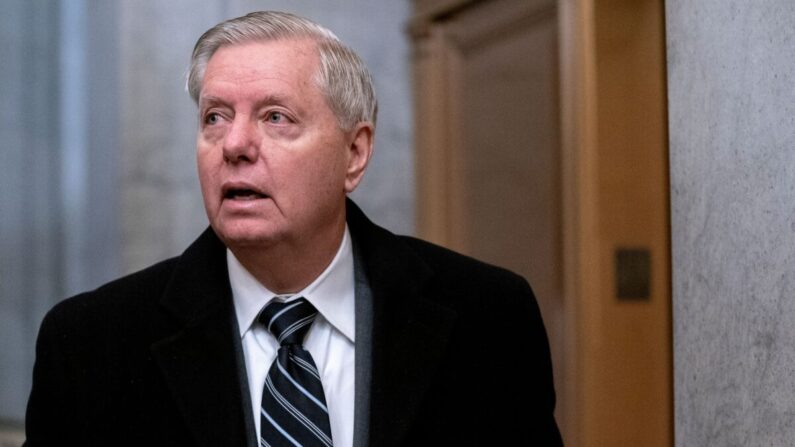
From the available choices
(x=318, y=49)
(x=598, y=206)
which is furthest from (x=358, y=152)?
(x=598, y=206)

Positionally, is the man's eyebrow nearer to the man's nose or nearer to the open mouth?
the man's nose

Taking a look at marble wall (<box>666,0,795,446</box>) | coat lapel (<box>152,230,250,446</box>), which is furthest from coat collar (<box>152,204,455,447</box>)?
marble wall (<box>666,0,795,446</box>)

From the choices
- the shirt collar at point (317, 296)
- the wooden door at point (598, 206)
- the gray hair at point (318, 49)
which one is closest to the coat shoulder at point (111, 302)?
the shirt collar at point (317, 296)

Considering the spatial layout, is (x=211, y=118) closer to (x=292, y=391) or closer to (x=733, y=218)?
(x=292, y=391)

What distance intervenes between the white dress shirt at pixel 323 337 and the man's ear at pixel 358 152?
182mm

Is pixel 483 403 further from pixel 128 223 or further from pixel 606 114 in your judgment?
pixel 128 223

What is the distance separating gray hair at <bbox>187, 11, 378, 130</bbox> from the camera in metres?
2.18

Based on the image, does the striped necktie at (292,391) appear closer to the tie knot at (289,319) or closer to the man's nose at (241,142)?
the tie knot at (289,319)

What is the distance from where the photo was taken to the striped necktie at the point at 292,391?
2045mm

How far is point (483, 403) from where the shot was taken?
223 centimetres

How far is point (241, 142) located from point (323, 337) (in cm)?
44

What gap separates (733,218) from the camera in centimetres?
236

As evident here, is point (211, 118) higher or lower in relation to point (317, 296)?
higher

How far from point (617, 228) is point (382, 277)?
3.35ft
